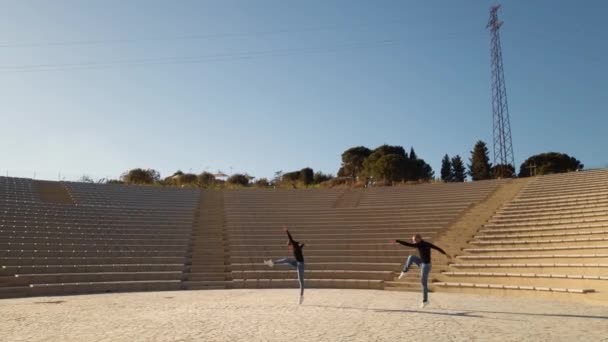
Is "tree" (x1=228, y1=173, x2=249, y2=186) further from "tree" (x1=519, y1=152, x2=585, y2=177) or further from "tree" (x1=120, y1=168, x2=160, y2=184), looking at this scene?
"tree" (x1=519, y1=152, x2=585, y2=177)

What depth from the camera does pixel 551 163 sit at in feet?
184

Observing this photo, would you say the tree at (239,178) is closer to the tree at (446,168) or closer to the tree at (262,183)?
the tree at (262,183)

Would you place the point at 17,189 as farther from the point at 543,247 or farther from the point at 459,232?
the point at 543,247

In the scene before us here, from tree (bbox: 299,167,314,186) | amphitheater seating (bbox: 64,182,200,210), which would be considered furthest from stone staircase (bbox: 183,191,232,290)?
tree (bbox: 299,167,314,186)

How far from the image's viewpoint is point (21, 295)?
13.9 m

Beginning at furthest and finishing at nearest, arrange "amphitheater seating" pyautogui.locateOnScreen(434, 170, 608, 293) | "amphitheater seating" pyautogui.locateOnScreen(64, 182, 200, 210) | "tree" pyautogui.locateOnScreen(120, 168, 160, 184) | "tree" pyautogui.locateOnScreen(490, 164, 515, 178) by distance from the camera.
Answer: "tree" pyautogui.locateOnScreen(120, 168, 160, 184) → "tree" pyautogui.locateOnScreen(490, 164, 515, 178) → "amphitheater seating" pyautogui.locateOnScreen(64, 182, 200, 210) → "amphitheater seating" pyautogui.locateOnScreen(434, 170, 608, 293)

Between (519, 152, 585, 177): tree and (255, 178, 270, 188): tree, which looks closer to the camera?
(255, 178, 270, 188): tree

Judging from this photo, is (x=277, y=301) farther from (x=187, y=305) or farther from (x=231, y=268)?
(x=231, y=268)

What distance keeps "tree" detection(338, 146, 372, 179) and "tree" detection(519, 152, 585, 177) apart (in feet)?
67.8

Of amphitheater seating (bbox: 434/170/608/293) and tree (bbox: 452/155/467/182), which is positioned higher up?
tree (bbox: 452/155/467/182)

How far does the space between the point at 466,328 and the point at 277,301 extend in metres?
5.16

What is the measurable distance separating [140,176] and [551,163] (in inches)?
1695

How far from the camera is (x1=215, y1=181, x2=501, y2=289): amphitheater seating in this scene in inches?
655

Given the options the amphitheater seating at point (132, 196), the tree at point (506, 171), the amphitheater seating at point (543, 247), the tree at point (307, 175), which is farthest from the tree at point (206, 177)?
the amphitheater seating at point (543, 247)
